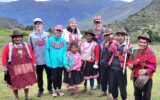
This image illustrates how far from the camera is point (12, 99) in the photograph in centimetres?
1105

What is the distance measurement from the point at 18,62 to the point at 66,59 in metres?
1.24

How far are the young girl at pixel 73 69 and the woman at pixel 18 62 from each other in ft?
3.06

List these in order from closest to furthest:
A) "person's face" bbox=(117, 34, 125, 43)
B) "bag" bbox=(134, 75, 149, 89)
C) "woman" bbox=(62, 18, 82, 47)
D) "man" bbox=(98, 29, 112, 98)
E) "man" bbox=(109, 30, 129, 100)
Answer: "bag" bbox=(134, 75, 149, 89)
"person's face" bbox=(117, 34, 125, 43)
"man" bbox=(109, 30, 129, 100)
"man" bbox=(98, 29, 112, 98)
"woman" bbox=(62, 18, 82, 47)

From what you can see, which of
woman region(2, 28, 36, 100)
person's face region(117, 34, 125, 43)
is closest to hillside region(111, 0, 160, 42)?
woman region(2, 28, 36, 100)

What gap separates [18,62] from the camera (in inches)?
400

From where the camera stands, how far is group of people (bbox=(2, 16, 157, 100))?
32.7ft

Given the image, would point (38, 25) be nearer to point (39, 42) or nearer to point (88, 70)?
point (39, 42)

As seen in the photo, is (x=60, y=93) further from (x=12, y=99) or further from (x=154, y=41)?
(x=154, y=41)

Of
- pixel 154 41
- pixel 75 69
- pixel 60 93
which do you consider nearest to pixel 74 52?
pixel 75 69

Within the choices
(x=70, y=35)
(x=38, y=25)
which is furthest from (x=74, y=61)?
(x=38, y=25)

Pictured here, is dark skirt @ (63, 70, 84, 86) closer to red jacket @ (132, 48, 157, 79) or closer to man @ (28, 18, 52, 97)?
man @ (28, 18, 52, 97)

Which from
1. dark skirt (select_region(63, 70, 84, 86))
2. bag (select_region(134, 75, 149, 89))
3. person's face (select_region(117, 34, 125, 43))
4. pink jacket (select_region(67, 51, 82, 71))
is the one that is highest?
person's face (select_region(117, 34, 125, 43))

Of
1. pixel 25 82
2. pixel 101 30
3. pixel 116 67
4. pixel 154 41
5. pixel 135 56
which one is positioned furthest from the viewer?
pixel 154 41

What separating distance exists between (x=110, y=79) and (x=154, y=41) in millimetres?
22460
